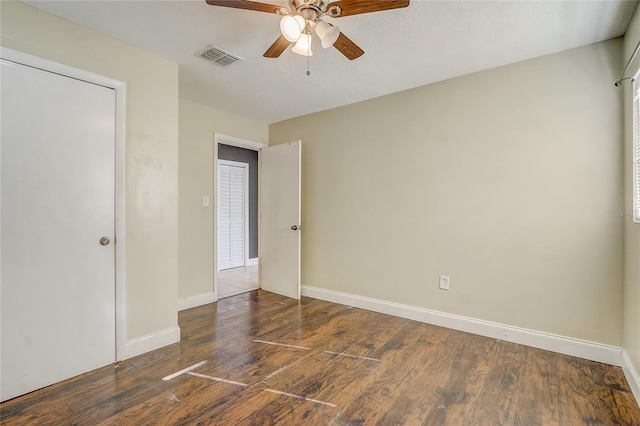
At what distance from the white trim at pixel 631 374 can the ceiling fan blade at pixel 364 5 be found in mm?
2569

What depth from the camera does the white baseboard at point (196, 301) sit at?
11.2 ft

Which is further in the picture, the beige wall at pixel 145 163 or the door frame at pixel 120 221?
the door frame at pixel 120 221

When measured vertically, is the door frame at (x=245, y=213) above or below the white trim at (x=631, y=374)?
above

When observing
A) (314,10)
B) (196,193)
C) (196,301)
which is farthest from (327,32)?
(196,301)

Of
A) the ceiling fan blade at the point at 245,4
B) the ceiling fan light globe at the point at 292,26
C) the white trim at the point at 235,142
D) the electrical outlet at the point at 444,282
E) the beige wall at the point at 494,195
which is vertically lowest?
the electrical outlet at the point at 444,282

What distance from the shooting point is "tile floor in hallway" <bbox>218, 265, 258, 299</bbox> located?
13.7ft

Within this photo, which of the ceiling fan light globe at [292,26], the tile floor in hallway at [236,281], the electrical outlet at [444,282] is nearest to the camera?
the ceiling fan light globe at [292,26]

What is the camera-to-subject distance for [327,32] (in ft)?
5.53

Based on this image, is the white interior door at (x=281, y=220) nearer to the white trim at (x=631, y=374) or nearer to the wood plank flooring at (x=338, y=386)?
the wood plank flooring at (x=338, y=386)

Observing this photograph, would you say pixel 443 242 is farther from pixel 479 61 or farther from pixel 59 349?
pixel 59 349

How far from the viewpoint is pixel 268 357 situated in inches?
91.4

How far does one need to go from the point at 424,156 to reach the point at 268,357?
7.74ft

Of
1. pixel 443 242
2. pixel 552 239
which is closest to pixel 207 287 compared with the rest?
pixel 443 242

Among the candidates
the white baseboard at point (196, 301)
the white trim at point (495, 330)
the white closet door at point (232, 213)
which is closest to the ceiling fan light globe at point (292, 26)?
the white trim at point (495, 330)
